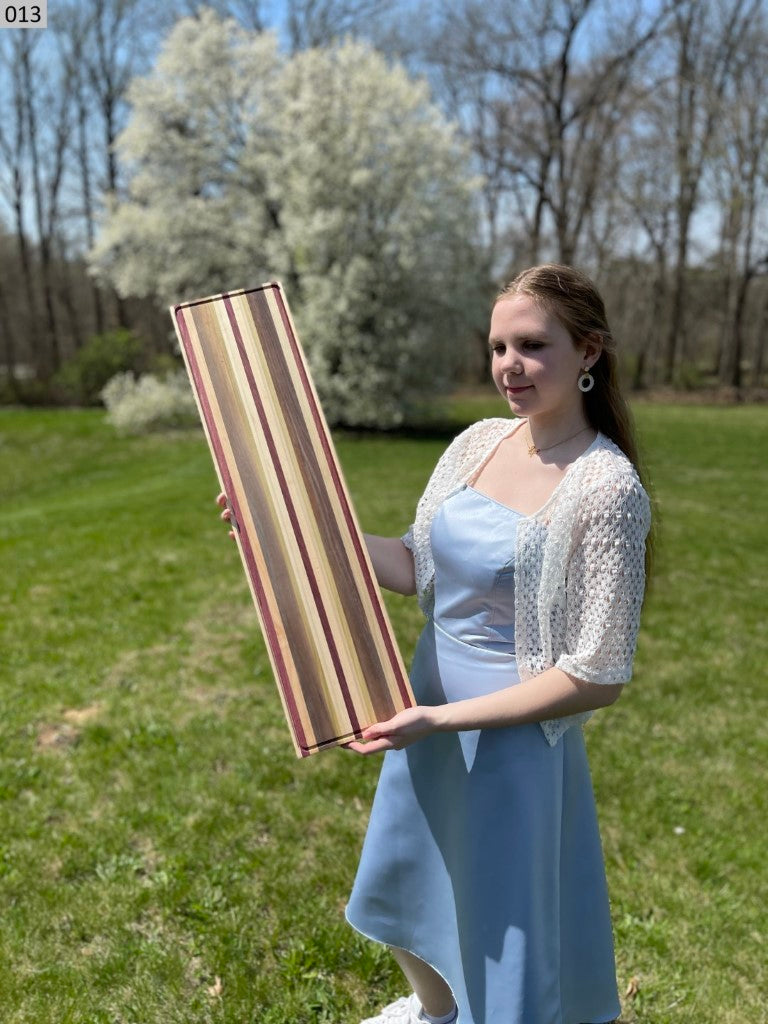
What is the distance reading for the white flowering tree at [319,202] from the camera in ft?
57.0

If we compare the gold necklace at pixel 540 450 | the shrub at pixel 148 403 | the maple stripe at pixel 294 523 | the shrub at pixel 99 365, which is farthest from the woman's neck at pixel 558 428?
the shrub at pixel 99 365

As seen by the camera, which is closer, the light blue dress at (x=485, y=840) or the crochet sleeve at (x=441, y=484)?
the light blue dress at (x=485, y=840)

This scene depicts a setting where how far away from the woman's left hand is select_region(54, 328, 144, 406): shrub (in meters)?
24.4

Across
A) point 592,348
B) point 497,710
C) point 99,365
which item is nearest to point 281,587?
point 497,710

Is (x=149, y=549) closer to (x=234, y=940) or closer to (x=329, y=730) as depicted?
(x=234, y=940)

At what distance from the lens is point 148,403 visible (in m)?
18.8

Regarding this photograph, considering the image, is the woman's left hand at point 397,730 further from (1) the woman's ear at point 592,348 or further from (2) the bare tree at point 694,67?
(2) the bare tree at point 694,67

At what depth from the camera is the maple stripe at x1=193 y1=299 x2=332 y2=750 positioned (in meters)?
1.67

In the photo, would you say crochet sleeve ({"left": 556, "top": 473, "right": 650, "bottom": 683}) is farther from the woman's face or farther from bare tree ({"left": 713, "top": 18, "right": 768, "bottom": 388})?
bare tree ({"left": 713, "top": 18, "right": 768, "bottom": 388})

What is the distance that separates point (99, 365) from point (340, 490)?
24.7 meters

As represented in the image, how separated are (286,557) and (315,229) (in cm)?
1636

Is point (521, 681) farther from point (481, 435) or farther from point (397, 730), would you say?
point (481, 435)

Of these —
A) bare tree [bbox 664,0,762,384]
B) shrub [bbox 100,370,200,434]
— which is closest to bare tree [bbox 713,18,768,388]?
bare tree [bbox 664,0,762,384]

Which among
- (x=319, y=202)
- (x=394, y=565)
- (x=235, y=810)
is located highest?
(x=319, y=202)
